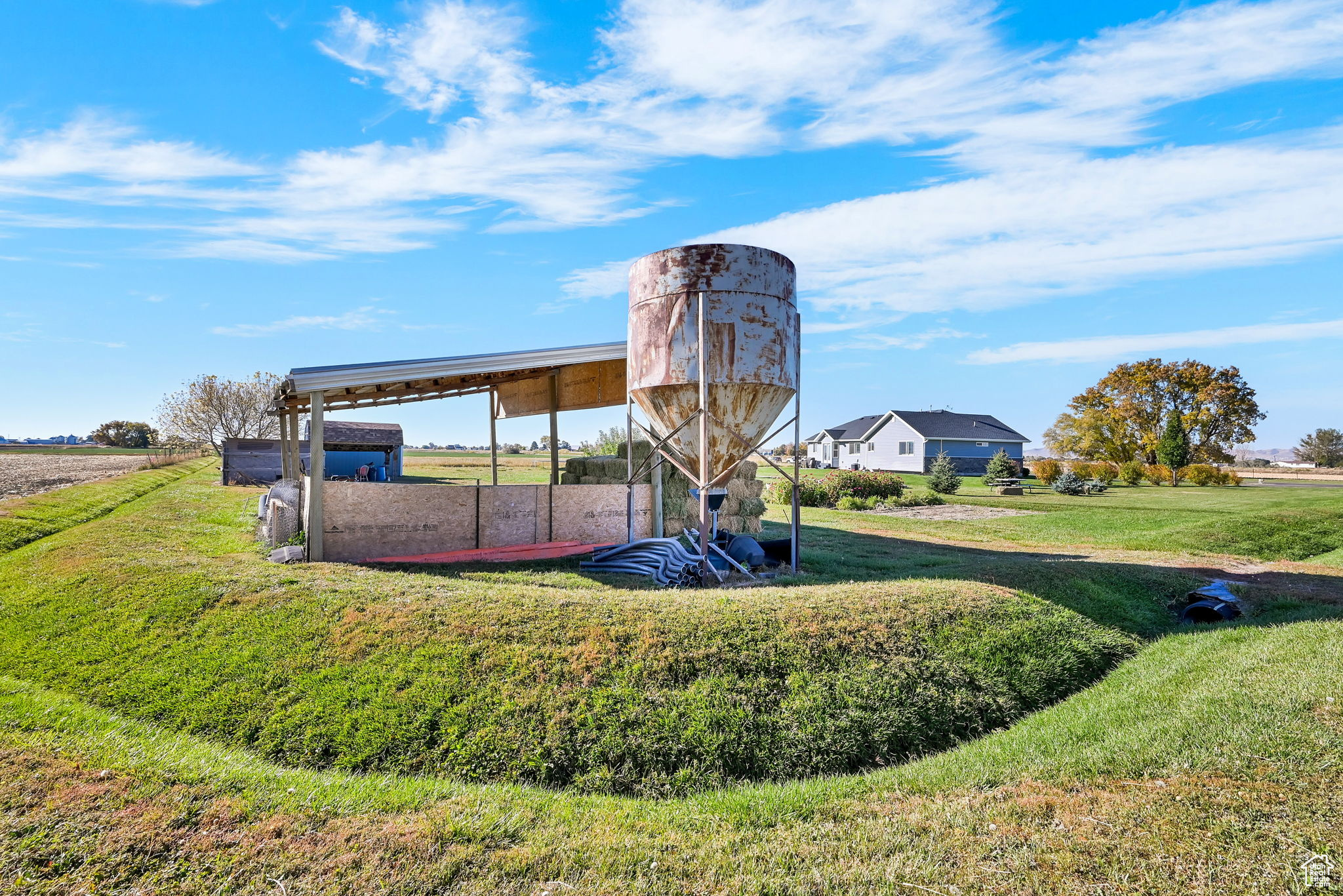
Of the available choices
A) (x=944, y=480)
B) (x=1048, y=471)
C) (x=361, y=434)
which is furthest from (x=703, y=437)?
(x=1048, y=471)

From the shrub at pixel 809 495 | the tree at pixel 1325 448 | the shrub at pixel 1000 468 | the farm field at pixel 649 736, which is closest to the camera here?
the farm field at pixel 649 736

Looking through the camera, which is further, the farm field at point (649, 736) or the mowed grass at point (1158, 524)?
the mowed grass at point (1158, 524)

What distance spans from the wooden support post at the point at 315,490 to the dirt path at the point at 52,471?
17030mm

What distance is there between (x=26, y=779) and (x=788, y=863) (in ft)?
17.0

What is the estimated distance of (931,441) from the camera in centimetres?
4519

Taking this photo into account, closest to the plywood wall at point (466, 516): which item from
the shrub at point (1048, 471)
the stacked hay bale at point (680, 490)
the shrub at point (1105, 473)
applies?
the stacked hay bale at point (680, 490)

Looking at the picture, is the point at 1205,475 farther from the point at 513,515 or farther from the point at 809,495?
the point at 513,515

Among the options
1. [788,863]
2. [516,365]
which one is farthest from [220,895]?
[516,365]

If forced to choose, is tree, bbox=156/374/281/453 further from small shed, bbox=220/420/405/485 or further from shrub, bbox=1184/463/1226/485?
shrub, bbox=1184/463/1226/485

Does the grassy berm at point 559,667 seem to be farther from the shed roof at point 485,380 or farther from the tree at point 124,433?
the tree at point 124,433

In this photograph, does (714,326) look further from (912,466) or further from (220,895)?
(912,466)

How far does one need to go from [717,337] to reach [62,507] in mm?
19613

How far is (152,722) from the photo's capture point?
600cm

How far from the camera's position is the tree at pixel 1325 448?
63938mm
